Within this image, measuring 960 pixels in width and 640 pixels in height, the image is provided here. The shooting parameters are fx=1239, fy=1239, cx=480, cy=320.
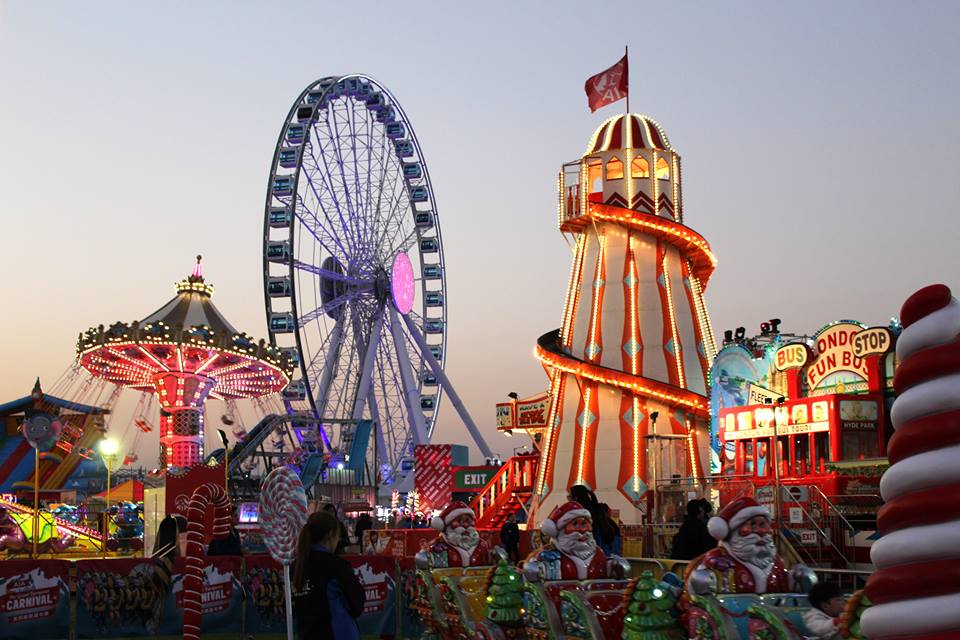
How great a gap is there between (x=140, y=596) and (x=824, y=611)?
9.51 meters

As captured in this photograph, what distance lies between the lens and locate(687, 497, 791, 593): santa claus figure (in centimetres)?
709

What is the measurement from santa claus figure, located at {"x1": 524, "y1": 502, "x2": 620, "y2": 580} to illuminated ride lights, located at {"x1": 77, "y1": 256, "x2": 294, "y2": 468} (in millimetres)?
34236

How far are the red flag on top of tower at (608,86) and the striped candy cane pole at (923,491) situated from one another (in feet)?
95.2

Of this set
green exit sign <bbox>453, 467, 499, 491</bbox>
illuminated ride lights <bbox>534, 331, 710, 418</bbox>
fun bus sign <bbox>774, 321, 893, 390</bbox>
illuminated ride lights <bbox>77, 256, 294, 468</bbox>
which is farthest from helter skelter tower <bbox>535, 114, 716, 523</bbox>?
illuminated ride lights <bbox>77, 256, 294, 468</bbox>

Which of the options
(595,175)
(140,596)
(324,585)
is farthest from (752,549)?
(595,175)

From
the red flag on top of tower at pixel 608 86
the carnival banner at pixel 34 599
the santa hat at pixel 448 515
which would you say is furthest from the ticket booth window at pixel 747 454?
the santa hat at pixel 448 515

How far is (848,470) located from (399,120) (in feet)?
92.2

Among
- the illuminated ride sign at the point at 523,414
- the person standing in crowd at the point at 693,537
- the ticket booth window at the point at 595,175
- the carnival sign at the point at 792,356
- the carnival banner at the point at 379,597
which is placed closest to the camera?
the person standing in crowd at the point at 693,537

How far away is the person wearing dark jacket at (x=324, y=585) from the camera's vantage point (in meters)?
6.83

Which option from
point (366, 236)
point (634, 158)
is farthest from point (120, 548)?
point (366, 236)

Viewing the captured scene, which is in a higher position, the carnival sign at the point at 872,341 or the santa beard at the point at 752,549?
the carnival sign at the point at 872,341

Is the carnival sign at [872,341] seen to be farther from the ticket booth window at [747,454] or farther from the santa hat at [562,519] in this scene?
the santa hat at [562,519]

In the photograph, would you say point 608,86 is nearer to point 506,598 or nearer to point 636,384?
point 636,384

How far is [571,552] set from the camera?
8688 mm
